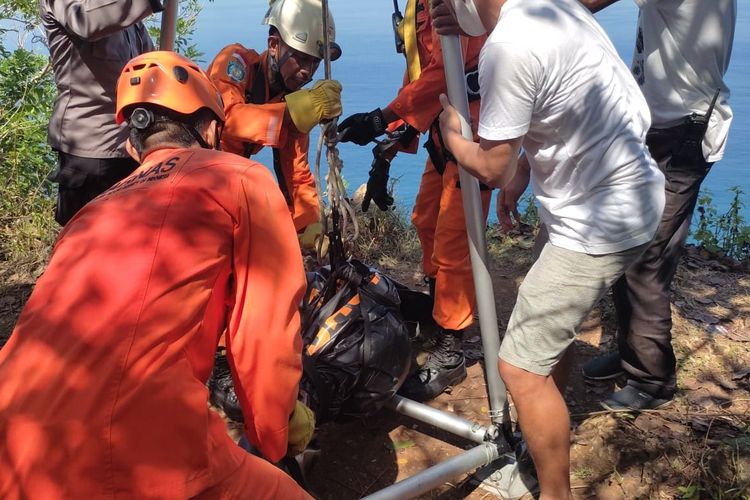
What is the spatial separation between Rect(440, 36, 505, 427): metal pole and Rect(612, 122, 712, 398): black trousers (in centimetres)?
75

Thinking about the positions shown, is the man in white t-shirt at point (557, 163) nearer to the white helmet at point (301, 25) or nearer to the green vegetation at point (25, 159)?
the white helmet at point (301, 25)

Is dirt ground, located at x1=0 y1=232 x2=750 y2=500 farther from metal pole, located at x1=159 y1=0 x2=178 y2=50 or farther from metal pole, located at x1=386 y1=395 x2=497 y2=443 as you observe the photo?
metal pole, located at x1=159 y1=0 x2=178 y2=50

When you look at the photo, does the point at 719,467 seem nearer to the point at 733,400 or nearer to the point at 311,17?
the point at 733,400

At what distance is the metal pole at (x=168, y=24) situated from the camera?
2875mm

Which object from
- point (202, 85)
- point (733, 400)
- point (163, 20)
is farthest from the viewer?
point (733, 400)

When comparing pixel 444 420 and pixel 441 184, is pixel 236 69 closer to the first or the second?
pixel 441 184

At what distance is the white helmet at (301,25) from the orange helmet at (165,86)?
148 cm

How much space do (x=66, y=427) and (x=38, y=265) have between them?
156 inches

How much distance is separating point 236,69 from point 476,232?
5.03 ft

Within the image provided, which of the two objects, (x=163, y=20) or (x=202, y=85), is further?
(x=163, y=20)

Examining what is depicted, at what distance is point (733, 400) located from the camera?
326cm

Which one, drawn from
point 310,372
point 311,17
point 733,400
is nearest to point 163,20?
point 311,17

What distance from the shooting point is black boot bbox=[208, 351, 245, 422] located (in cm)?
312

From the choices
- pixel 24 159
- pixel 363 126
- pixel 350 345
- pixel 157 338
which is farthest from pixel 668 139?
pixel 24 159
